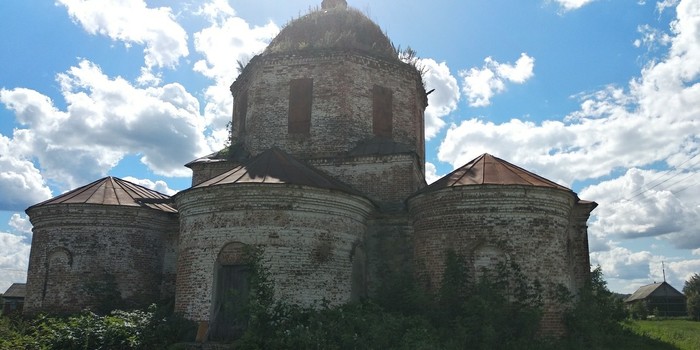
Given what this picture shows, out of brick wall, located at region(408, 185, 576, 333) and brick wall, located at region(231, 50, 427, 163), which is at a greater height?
brick wall, located at region(231, 50, 427, 163)

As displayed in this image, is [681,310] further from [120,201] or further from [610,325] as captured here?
[120,201]

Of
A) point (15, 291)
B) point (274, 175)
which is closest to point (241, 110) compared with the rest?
point (274, 175)

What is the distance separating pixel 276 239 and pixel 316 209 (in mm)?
1095

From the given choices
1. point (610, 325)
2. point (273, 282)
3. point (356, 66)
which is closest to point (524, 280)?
point (610, 325)

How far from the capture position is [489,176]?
1212 centimetres

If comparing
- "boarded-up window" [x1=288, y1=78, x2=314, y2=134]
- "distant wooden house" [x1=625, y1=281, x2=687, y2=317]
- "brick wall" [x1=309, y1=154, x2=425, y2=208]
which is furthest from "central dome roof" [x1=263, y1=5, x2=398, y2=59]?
"distant wooden house" [x1=625, y1=281, x2=687, y2=317]

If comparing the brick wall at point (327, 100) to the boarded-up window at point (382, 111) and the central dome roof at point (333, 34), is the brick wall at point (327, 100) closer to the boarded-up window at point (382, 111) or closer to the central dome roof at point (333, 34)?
the boarded-up window at point (382, 111)

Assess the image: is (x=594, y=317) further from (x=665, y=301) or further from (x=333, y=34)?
(x=665, y=301)

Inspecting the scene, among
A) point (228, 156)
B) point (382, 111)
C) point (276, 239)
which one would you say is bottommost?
point (276, 239)

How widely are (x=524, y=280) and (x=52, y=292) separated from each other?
11.7 metres

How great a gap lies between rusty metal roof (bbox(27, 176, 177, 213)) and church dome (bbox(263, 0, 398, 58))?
5.51m

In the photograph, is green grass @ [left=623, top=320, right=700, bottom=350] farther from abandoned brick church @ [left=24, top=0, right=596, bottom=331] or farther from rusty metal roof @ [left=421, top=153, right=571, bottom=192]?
rusty metal roof @ [left=421, top=153, right=571, bottom=192]

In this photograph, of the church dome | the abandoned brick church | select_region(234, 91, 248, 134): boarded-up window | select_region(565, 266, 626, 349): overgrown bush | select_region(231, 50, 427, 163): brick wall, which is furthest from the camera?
select_region(234, 91, 248, 134): boarded-up window

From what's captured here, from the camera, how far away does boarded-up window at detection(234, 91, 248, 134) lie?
1695 centimetres
